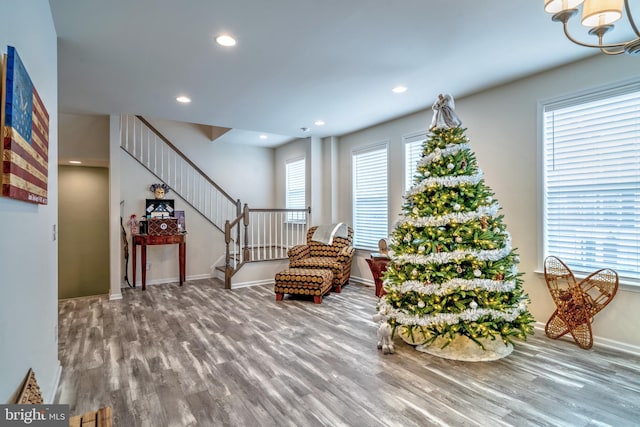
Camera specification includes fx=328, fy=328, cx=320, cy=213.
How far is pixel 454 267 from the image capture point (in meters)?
2.86

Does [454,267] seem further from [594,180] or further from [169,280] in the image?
[169,280]

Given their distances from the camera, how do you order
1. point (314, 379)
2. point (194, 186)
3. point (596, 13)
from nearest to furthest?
point (596, 13) → point (314, 379) → point (194, 186)

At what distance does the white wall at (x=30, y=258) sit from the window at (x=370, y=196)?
4205 mm

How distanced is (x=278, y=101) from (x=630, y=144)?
3630 mm

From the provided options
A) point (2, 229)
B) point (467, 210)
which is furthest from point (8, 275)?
point (467, 210)

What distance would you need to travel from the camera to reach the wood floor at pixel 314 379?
2.04 m

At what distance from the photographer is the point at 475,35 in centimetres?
265

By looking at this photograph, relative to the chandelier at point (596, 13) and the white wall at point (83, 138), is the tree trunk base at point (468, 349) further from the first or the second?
the white wall at point (83, 138)

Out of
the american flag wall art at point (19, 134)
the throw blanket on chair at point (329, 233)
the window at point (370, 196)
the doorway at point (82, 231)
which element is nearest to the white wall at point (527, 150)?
the window at point (370, 196)

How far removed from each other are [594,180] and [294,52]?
3.03 metres

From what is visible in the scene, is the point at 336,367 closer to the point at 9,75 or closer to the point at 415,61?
the point at 9,75

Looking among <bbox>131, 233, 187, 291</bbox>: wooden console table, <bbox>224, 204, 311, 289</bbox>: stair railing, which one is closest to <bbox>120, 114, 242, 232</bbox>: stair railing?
<bbox>224, 204, 311, 289</bbox>: stair railing

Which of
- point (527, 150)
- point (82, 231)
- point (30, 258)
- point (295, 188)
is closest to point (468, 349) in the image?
point (527, 150)

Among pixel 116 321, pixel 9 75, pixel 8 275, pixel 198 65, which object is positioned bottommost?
pixel 116 321
